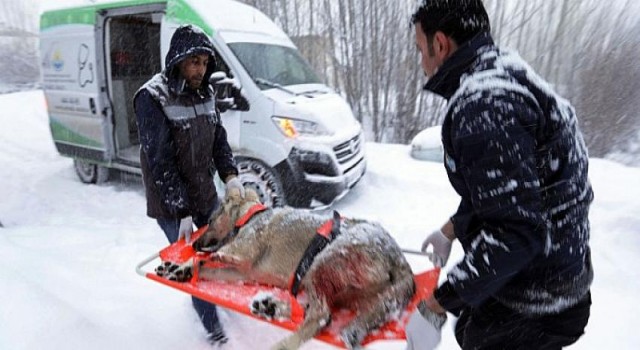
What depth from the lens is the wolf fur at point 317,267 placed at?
2.12 meters

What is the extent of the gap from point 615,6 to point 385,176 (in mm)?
8265

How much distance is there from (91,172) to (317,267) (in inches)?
241

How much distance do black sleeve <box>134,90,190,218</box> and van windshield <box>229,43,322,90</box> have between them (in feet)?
8.55

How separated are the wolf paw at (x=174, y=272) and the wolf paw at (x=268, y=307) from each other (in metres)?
0.56

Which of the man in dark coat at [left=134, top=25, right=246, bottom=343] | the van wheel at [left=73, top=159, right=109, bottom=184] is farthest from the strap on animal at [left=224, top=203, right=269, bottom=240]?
the van wheel at [left=73, top=159, right=109, bottom=184]

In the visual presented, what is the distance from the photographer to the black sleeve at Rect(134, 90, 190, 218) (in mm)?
2561

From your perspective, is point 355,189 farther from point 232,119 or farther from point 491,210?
point 491,210

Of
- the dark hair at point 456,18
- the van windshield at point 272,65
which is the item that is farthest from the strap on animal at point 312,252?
the van windshield at point 272,65

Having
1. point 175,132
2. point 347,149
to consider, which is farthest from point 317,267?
point 347,149

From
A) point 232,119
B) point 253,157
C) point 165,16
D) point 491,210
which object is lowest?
point 253,157

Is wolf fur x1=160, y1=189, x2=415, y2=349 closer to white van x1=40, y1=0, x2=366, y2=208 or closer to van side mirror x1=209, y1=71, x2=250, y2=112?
white van x1=40, y1=0, x2=366, y2=208

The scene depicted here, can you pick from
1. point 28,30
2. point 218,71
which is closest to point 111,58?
point 218,71

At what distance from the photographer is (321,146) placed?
192 inches

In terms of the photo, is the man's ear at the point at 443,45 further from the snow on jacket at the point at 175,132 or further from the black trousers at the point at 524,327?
the snow on jacket at the point at 175,132
